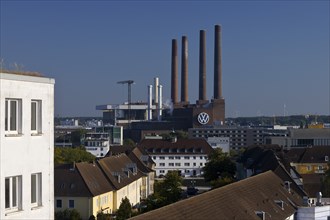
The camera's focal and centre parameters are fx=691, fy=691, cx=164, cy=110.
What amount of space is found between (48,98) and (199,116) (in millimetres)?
148213

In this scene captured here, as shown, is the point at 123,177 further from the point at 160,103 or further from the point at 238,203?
the point at 160,103

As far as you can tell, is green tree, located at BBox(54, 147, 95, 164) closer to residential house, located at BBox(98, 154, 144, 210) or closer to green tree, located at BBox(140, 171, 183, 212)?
residential house, located at BBox(98, 154, 144, 210)

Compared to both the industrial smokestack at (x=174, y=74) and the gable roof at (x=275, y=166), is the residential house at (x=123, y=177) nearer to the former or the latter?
the gable roof at (x=275, y=166)

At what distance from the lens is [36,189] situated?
1268 cm

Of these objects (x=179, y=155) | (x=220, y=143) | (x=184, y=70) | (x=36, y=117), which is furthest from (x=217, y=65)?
(x=36, y=117)

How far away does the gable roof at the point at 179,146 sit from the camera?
109125 millimetres

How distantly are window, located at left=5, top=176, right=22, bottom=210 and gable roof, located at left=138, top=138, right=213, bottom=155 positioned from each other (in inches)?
3803

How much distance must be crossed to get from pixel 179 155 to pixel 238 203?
255 ft

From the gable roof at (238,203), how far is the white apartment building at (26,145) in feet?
34.1

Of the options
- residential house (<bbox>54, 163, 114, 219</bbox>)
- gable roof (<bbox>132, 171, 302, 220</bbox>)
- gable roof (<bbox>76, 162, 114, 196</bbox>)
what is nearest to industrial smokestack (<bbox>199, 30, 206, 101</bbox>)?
gable roof (<bbox>76, 162, 114, 196</bbox>)

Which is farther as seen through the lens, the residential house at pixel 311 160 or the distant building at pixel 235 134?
the distant building at pixel 235 134

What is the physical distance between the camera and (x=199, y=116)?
161m

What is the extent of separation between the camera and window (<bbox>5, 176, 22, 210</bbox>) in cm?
1186

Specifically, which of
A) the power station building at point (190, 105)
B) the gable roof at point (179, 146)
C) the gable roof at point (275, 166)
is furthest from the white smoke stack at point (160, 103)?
the gable roof at point (275, 166)
